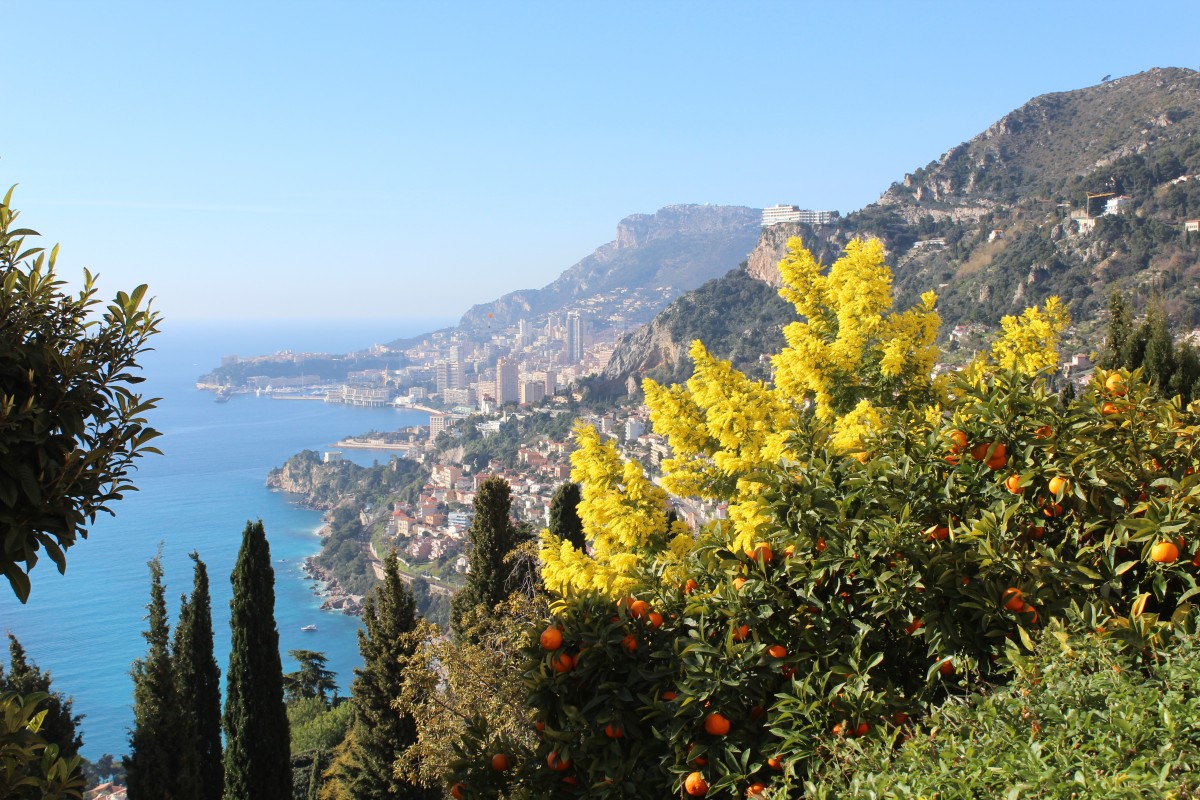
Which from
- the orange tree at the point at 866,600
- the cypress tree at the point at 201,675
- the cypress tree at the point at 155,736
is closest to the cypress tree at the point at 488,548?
the cypress tree at the point at 155,736

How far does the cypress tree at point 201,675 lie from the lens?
33.4 feet

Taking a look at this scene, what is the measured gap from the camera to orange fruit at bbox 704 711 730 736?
7.23 feet

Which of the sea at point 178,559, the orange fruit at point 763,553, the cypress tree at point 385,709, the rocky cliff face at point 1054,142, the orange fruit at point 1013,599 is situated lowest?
the sea at point 178,559

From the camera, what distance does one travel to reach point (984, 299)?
126 ft

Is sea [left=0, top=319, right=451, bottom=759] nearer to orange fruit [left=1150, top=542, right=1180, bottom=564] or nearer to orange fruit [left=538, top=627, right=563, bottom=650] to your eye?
orange fruit [left=538, top=627, right=563, bottom=650]

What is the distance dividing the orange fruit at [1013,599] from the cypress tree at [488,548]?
27.3ft

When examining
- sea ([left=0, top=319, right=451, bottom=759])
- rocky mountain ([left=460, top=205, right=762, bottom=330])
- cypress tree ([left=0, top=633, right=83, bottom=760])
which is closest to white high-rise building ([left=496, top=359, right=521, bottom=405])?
sea ([left=0, top=319, right=451, bottom=759])

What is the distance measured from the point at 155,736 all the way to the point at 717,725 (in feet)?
27.0

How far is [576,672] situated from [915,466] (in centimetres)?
124

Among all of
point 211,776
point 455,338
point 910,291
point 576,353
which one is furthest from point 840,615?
point 455,338

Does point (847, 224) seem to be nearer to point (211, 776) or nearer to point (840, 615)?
point (211, 776)

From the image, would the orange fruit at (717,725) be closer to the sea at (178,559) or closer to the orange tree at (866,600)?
the orange tree at (866,600)

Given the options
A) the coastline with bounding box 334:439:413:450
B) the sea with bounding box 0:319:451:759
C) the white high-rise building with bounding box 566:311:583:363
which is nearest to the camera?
the sea with bounding box 0:319:451:759

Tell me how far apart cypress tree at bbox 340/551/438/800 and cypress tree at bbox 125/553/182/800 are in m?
2.10
